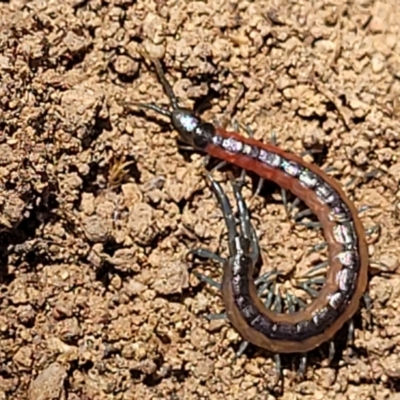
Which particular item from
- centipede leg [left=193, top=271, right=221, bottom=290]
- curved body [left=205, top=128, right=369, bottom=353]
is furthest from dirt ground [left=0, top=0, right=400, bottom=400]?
curved body [left=205, top=128, right=369, bottom=353]

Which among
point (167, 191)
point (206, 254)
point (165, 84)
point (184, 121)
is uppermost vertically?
point (165, 84)

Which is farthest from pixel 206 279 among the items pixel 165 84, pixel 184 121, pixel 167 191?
pixel 165 84

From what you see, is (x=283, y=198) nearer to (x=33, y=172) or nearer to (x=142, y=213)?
(x=142, y=213)

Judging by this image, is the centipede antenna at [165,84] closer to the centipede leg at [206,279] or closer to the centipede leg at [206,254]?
the centipede leg at [206,254]

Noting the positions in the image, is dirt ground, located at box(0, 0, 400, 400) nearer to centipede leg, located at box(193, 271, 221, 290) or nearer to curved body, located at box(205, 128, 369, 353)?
centipede leg, located at box(193, 271, 221, 290)

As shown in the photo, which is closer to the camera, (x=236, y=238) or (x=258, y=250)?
(x=236, y=238)

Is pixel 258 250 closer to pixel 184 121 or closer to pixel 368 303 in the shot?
pixel 368 303

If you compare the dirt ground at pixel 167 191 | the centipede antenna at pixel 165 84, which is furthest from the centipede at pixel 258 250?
the dirt ground at pixel 167 191
